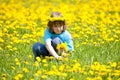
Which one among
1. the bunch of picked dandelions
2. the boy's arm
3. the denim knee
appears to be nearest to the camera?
the bunch of picked dandelions

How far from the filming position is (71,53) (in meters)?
5.91

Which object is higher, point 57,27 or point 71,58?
point 57,27

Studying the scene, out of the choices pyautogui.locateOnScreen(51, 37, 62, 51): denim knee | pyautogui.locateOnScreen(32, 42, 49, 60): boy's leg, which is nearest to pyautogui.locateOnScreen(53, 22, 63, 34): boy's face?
pyautogui.locateOnScreen(51, 37, 62, 51): denim knee

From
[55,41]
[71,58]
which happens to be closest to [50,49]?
[55,41]

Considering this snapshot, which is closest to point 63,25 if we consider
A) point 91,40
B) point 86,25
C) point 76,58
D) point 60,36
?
point 60,36

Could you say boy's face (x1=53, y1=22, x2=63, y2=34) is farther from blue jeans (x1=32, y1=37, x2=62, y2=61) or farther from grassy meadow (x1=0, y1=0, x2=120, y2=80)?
grassy meadow (x1=0, y1=0, x2=120, y2=80)

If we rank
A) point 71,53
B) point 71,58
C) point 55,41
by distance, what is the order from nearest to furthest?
1. point 71,58
2. point 55,41
3. point 71,53

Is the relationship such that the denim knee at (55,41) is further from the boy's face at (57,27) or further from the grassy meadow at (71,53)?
the grassy meadow at (71,53)

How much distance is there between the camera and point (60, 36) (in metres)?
6.00

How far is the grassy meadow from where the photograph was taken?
4930mm

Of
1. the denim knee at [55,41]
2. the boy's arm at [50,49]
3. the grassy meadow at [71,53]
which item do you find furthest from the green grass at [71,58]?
the denim knee at [55,41]

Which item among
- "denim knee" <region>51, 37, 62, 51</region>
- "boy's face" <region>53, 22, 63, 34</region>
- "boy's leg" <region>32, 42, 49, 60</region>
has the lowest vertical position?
"boy's leg" <region>32, 42, 49, 60</region>

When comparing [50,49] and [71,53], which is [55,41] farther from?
[71,53]

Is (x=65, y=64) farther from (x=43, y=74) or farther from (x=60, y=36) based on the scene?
(x=60, y=36)
